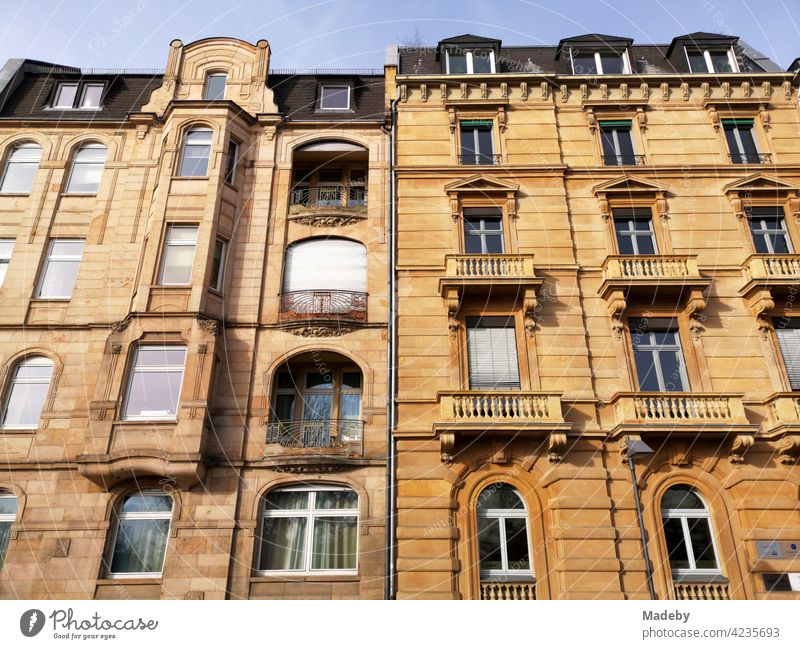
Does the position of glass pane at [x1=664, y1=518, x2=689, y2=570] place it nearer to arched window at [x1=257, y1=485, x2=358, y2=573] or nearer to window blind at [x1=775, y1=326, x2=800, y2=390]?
window blind at [x1=775, y1=326, x2=800, y2=390]

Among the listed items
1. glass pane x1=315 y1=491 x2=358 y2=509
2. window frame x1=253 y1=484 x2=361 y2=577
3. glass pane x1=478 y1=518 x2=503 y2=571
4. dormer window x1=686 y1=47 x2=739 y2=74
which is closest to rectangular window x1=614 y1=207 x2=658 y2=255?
dormer window x1=686 y1=47 x2=739 y2=74

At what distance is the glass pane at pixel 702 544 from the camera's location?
15484mm

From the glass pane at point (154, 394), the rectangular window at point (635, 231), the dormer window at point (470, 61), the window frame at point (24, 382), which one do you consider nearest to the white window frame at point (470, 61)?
the dormer window at point (470, 61)

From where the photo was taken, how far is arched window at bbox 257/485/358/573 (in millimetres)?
16109

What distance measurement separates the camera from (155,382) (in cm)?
1730

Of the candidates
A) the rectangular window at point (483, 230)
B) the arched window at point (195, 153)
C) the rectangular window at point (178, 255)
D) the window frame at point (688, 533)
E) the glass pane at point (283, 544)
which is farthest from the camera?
the arched window at point (195, 153)

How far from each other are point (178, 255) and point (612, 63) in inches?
685

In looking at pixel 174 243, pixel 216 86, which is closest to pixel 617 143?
pixel 216 86

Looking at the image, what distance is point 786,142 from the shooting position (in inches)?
834

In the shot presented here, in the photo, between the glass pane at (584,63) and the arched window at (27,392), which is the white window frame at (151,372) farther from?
the glass pane at (584,63)

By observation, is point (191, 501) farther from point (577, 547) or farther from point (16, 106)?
point (16, 106)

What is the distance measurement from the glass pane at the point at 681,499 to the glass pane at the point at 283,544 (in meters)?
9.65

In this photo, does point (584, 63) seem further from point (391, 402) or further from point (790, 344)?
point (391, 402)

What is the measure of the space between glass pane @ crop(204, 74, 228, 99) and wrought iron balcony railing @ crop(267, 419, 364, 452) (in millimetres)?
13059
